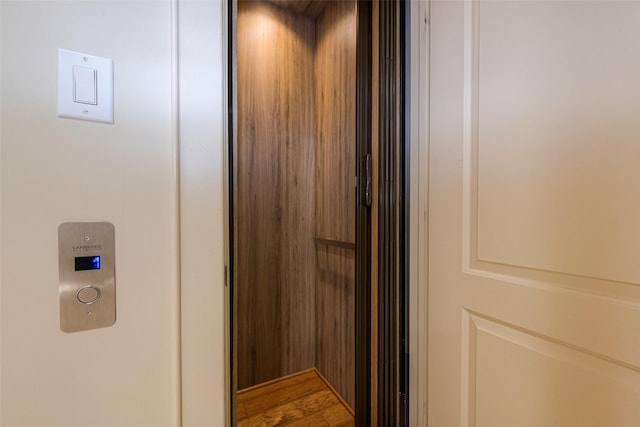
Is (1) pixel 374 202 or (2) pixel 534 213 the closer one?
(2) pixel 534 213

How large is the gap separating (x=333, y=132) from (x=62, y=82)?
1.22m

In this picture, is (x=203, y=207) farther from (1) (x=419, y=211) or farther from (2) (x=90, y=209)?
(1) (x=419, y=211)

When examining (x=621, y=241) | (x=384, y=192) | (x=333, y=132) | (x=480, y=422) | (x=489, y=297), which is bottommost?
(x=480, y=422)

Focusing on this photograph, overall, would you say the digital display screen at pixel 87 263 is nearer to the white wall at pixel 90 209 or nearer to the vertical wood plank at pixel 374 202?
the white wall at pixel 90 209

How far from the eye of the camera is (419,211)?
0.93m

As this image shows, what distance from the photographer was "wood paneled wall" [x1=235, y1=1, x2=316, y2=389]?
1587mm

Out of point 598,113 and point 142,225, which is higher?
point 598,113

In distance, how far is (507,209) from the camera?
2.29 ft

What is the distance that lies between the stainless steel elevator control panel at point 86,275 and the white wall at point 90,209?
0.01 metres

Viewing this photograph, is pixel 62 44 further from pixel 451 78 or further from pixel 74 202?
pixel 451 78

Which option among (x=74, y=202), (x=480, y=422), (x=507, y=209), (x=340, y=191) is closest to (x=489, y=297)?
(x=507, y=209)

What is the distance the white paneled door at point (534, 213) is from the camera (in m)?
0.53

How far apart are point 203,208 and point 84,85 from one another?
295 millimetres

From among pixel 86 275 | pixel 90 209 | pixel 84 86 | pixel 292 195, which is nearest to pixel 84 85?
pixel 84 86
